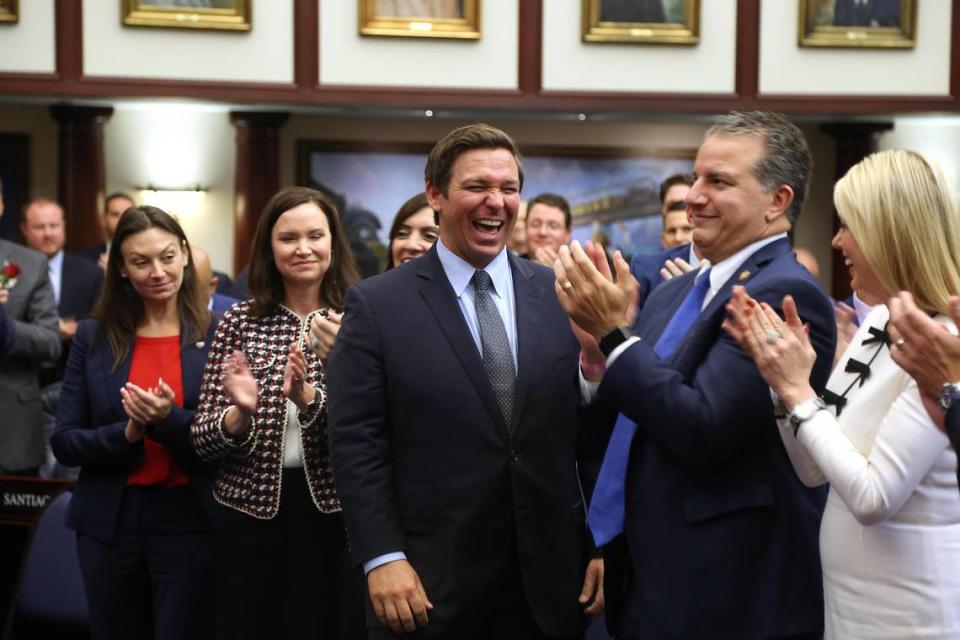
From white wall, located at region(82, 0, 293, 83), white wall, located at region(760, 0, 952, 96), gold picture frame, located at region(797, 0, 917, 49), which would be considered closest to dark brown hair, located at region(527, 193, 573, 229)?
white wall, located at region(82, 0, 293, 83)

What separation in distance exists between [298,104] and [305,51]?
0.46 m

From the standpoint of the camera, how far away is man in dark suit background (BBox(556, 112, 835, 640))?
2627 millimetres

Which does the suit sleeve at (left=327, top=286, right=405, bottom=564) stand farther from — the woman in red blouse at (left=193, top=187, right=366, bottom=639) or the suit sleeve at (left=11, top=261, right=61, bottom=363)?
the suit sleeve at (left=11, top=261, right=61, bottom=363)

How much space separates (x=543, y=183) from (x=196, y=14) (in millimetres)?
3729

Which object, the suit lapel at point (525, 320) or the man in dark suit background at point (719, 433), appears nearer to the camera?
the man in dark suit background at point (719, 433)

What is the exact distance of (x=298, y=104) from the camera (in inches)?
433

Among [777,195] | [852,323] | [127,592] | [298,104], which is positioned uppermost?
[298,104]

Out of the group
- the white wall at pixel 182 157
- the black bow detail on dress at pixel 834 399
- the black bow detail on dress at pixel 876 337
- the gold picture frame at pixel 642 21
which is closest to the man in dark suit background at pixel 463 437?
the black bow detail on dress at pixel 834 399

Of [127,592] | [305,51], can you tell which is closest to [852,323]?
[127,592]

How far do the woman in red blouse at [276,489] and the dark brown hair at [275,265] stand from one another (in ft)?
0.25

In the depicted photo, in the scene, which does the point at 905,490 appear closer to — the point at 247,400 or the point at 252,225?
the point at 247,400

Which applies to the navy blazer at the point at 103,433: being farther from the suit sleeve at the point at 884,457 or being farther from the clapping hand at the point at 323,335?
the suit sleeve at the point at 884,457

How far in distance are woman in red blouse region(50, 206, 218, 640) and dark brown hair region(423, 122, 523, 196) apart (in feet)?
4.18

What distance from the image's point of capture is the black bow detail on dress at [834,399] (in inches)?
105
